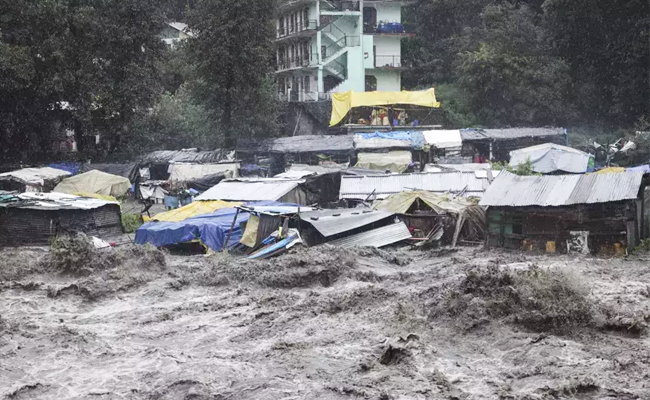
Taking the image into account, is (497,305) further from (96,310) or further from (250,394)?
(96,310)

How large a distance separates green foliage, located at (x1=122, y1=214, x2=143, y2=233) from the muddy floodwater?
26.9 feet

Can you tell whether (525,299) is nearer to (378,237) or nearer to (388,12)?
(378,237)

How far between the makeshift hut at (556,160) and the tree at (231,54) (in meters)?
16.4

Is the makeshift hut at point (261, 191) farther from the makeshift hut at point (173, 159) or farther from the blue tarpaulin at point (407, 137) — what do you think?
the blue tarpaulin at point (407, 137)

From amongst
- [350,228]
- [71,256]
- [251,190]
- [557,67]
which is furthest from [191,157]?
[557,67]

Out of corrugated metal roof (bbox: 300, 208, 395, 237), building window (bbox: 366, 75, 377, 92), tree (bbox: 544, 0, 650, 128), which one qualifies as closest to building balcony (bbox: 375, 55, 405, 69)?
building window (bbox: 366, 75, 377, 92)

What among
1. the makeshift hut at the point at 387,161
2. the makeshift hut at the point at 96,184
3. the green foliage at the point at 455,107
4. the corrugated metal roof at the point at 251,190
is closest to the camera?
the corrugated metal roof at the point at 251,190

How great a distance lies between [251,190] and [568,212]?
13.4 m

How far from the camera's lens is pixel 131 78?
39312 mm

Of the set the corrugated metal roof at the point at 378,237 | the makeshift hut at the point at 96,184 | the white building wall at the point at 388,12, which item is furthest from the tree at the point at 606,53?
the makeshift hut at the point at 96,184

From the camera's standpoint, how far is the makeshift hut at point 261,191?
29.0m

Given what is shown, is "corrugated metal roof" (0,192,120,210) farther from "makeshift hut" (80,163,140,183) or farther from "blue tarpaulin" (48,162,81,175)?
"blue tarpaulin" (48,162,81,175)

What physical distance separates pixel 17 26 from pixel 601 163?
3152cm

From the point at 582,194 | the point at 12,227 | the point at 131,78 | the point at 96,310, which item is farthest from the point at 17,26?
the point at 582,194
